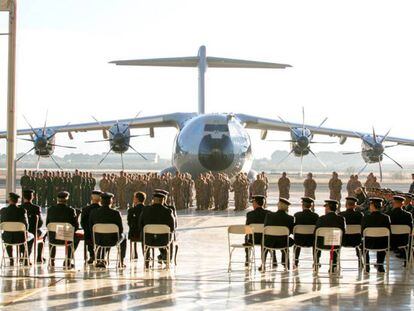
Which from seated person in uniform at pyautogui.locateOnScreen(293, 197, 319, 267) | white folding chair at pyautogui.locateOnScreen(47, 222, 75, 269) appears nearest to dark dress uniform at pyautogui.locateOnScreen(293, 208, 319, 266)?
seated person in uniform at pyautogui.locateOnScreen(293, 197, 319, 267)

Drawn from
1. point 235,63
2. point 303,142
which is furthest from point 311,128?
point 235,63

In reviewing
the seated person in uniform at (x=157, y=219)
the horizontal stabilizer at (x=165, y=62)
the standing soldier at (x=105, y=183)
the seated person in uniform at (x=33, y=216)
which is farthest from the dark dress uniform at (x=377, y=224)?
the horizontal stabilizer at (x=165, y=62)

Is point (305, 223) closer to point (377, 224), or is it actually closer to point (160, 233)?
point (377, 224)

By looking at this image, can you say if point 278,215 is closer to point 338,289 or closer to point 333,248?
point 333,248

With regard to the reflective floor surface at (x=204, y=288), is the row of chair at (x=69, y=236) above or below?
above

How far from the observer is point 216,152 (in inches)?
1104

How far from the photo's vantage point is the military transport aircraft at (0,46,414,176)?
28.3 meters

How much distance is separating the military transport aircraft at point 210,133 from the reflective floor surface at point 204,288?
15098 millimetres

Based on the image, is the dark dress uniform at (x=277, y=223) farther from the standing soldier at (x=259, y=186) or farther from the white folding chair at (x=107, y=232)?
the standing soldier at (x=259, y=186)

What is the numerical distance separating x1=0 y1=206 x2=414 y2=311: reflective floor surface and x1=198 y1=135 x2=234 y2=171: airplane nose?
14840mm

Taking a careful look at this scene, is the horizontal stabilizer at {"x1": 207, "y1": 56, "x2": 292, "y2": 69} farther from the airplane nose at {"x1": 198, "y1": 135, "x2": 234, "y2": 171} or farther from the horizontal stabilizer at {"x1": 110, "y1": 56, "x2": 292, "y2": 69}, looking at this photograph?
the airplane nose at {"x1": 198, "y1": 135, "x2": 234, "y2": 171}

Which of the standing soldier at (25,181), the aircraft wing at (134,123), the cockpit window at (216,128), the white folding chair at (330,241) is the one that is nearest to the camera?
the white folding chair at (330,241)

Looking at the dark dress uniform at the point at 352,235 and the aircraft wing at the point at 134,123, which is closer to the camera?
the dark dress uniform at the point at 352,235

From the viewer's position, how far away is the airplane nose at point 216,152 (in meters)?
28.0
